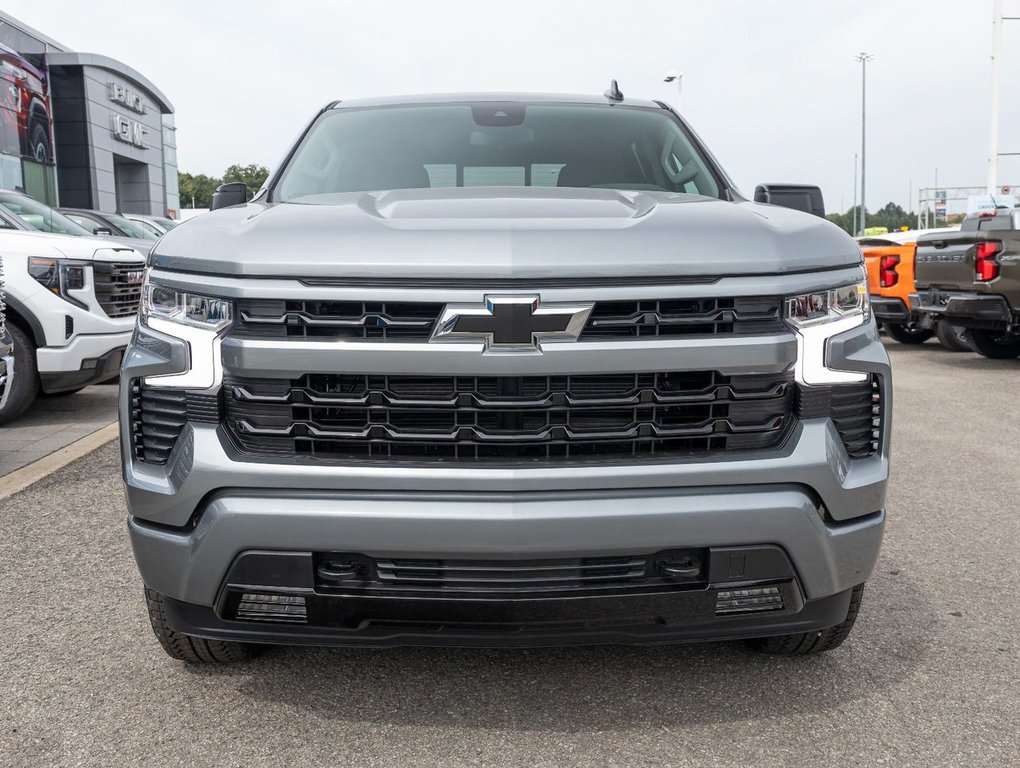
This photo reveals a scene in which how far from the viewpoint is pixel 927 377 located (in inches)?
396

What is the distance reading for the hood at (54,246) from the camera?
725cm

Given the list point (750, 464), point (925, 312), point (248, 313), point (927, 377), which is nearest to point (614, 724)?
point (750, 464)

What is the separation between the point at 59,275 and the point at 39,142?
33.0m

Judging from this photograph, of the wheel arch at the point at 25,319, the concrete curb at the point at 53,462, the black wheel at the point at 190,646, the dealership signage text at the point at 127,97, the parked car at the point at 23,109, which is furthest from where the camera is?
the dealership signage text at the point at 127,97

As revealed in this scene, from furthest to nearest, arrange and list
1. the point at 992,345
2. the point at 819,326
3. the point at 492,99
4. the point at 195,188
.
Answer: the point at 195,188 → the point at 992,345 → the point at 492,99 → the point at 819,326

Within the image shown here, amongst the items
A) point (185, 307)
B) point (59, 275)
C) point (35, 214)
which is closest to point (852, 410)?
point (185, 307)

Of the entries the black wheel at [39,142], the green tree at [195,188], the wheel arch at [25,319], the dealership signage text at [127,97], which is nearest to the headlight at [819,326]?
the wheel arch at [25,319]

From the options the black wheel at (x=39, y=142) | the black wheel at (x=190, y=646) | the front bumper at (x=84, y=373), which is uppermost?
the black wheel at (x=39, y=142)

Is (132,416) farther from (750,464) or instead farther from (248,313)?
(750,464)

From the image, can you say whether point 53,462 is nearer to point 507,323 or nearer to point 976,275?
point 507,323

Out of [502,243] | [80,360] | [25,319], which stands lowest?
[80,360]

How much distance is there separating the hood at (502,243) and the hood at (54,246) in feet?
17.3

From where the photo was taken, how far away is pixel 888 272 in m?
12.2

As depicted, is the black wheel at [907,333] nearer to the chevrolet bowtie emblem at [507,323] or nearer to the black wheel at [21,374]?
the black wheel at [21,374]
